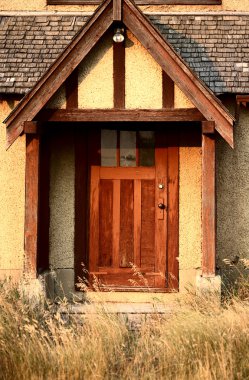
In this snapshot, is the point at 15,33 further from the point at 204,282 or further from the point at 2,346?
the point at 2,346

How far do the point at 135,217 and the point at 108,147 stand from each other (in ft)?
3.47

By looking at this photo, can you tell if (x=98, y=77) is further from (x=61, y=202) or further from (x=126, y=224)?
(x=126, y=224)

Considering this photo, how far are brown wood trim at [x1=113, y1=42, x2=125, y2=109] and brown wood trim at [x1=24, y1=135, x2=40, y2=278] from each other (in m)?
1.14

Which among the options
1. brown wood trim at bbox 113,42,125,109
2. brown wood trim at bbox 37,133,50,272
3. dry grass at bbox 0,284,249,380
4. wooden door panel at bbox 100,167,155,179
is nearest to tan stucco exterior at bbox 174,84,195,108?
brown wood trim at bbox 113,42,125,109

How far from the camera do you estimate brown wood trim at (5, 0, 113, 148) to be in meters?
7.13

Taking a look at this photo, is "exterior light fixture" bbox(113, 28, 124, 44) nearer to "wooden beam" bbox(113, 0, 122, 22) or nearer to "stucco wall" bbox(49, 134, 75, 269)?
"wooden beam" bbox(113, 0, 122, 22)

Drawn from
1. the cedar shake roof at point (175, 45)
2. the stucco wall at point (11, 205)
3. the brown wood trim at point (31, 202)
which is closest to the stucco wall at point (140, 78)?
the cedar shake roof at point (175, 45)

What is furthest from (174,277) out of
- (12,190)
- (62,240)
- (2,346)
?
(2,346)

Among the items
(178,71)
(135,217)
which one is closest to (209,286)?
(135,217)

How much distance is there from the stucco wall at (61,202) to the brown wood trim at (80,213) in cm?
8

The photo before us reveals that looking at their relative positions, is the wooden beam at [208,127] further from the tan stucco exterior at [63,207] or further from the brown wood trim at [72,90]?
the brown wood trim at [72,90]

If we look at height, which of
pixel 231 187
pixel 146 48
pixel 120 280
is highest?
pixel 146 48

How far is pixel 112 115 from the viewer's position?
7.38 meters

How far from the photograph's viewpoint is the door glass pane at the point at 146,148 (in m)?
8.27
